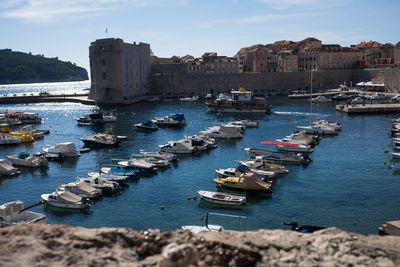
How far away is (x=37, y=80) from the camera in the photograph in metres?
192

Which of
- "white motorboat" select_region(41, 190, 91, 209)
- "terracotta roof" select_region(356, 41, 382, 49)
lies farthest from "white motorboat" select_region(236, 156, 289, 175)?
"terracotta roof" select_region(356, 41, 382, 49)

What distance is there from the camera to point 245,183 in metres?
21.3

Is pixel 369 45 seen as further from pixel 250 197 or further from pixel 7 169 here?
pixel 7 169

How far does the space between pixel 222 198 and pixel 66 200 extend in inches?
287

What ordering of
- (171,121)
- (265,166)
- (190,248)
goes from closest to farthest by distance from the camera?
(190,248) → (265,166) → (171,121)

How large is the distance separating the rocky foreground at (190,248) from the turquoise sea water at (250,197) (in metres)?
8.92

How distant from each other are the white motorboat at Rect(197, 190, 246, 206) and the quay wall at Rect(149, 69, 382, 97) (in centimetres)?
6108

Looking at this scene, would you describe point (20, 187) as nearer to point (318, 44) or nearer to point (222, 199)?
point (222, 199)

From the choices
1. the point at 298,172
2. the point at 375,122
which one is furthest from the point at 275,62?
the point at 298,172

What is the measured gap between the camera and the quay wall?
266 feet

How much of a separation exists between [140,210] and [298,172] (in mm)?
10724

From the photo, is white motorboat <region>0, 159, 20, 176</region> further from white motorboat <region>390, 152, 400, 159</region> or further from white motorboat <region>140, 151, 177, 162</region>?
white motorboat <region>390, 152, 400, 159</region>

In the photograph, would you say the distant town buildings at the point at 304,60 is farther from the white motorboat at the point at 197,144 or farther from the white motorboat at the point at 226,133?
the white motorboat at the point at 197,144

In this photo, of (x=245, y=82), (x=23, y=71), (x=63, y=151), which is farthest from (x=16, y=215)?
(x=23, y=71)
